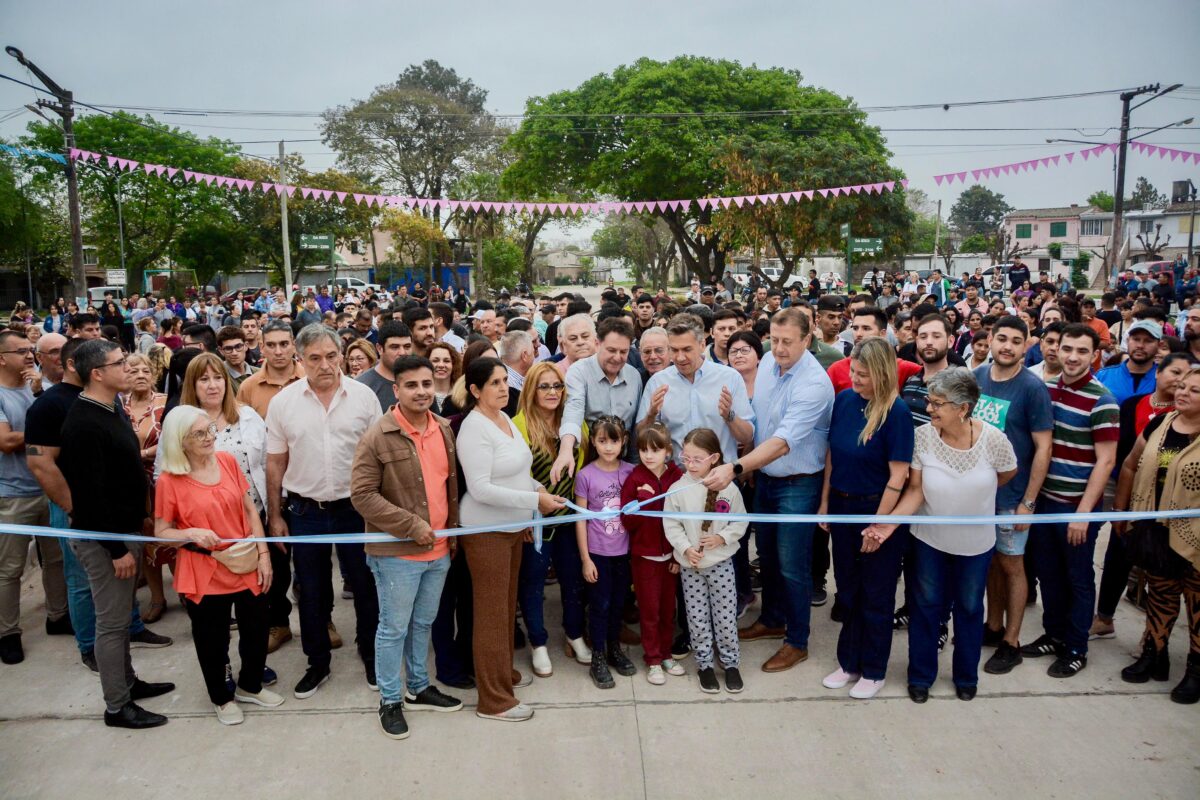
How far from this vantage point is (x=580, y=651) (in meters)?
4.64

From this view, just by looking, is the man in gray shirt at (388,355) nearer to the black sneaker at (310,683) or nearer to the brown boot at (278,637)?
the brown boot at (278,637)

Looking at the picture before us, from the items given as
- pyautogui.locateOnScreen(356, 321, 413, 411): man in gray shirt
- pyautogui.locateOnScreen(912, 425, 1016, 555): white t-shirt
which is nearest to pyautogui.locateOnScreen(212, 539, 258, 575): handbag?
pyautogui.locateOnScreen(356, 321, 413, 411): man in gray shirt

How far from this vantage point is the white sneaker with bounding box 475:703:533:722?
3996mm

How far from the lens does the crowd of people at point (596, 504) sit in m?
3.91

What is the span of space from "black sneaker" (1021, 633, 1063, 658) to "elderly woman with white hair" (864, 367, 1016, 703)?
64cm

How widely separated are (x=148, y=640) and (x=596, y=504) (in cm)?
299

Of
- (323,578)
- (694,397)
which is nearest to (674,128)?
(694,397)

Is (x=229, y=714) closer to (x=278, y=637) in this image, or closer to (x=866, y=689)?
(x=278, y=637)

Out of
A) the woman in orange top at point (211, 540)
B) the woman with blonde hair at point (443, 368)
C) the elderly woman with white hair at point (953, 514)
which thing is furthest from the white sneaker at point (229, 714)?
the elderly woman with white hair at point (953, 514)

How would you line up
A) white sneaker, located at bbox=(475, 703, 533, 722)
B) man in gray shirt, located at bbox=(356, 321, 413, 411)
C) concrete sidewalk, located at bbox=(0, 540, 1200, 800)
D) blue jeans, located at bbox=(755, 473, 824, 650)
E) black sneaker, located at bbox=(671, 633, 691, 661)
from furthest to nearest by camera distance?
man in gray shirt, located at bbox=(356, 321, 413, 411) → black sneaker, located at bbox=(671, 633, 691, 661) → blue jeans, located at bbox=(755, 473, 824, 650) → white sneaker, located at bbox=(475, 703, 533, 722) → concrete sidewalk, located at bbox=(0, 540, 1200, 800)

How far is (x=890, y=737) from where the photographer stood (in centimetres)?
382

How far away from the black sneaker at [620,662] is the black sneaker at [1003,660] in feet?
6.58

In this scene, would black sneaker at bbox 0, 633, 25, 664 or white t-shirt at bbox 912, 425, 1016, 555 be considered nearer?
white t-shirt at bbox 912, 425, 1016, 555

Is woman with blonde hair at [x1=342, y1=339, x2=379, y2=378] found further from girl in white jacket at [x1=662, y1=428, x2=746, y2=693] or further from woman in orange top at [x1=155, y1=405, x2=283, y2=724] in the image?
girl in white jacket at [x1=662, y1=428, x2=746, y2=693]
